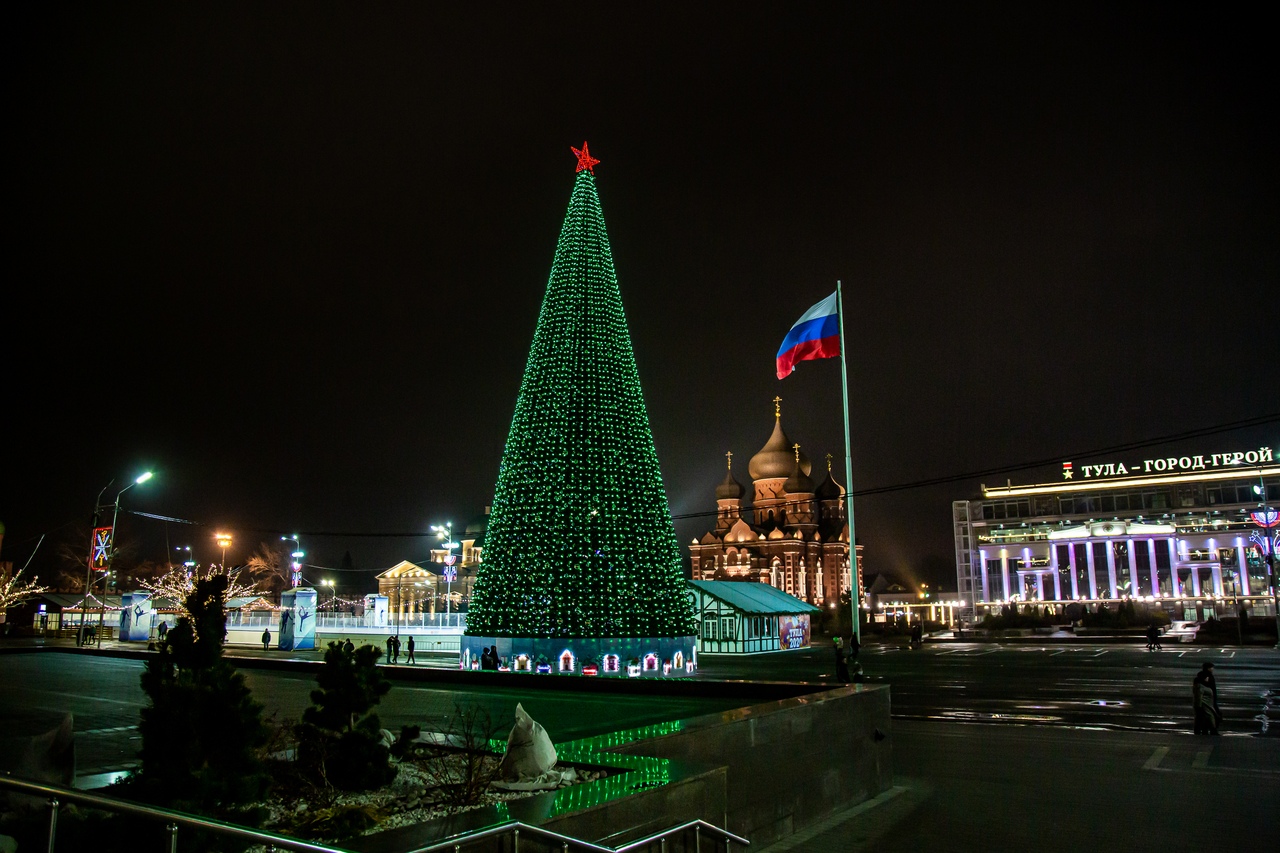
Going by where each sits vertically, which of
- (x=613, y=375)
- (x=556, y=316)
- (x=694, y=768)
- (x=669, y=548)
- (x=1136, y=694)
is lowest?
(x=1136, y=694)

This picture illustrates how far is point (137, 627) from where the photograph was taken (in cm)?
4356

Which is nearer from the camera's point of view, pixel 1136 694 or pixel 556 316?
pixel 1136 694

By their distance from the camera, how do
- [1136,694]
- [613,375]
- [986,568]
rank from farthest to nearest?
[986,568], [613,375], [1136,694]

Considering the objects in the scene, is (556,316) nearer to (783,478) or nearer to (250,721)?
(250,721)

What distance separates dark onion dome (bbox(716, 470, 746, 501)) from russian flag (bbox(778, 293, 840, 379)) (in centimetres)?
7290

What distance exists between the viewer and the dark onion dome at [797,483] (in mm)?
93750

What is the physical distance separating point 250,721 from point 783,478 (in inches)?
3587

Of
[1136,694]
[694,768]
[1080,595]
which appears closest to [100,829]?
[694,768]

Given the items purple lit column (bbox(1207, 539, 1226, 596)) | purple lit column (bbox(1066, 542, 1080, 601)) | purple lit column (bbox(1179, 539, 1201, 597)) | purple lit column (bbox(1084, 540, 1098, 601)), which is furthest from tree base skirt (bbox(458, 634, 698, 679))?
purple lit column (bbox(1179, 539, 1201, 597))

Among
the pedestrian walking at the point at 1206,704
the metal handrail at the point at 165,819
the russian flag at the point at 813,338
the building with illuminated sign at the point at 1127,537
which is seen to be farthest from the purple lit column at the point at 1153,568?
the metal handrail at the point at 165,819

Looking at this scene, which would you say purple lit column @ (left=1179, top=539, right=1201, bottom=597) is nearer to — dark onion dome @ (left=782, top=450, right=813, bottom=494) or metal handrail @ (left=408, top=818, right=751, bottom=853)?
dark onion dome @ (left=782, top=450, right=813, bottom=494)

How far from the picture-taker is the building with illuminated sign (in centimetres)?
8681

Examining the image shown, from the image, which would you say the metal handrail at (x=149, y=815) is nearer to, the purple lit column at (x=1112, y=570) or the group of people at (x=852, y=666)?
the group of people at (x=852, y=666)

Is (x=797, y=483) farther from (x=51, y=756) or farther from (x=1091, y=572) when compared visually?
(x=51, y=756)
